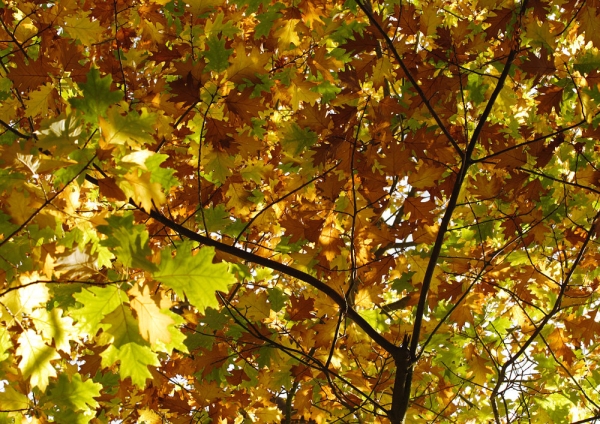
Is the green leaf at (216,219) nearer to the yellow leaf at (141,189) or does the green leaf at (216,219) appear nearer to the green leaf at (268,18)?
the green leaf at (268,18)

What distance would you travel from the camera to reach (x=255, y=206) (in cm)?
388

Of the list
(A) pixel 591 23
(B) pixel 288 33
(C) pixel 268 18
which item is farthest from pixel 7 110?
(A) pixel 591 23

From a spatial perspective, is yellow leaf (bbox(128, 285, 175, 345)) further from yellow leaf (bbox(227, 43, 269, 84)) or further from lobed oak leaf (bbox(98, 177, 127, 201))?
yellow leaf (bbox(227, 43, 269, 84))

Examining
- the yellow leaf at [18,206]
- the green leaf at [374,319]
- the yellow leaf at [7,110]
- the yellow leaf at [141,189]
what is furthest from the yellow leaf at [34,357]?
the yellow leaf at [7,110]

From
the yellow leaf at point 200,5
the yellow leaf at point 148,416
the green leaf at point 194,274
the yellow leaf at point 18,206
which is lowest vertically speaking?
the green leaf at point 194,274

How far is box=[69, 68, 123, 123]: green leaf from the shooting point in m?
1.42

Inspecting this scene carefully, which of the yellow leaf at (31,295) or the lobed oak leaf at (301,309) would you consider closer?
the yellow leaf at (31,295)

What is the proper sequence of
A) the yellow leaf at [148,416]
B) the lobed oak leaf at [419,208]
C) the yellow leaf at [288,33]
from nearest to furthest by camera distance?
the lobed oak leaf at [419,208] → the yellow leaf at [288,33] → the yellow leaf at [148,416]

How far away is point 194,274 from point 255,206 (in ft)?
8.36

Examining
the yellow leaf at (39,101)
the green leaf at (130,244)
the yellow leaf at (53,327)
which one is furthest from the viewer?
the yellow leaf at (39,101)

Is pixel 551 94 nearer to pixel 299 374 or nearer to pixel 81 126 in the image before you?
pixel 299 374

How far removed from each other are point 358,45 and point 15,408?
6.84ft

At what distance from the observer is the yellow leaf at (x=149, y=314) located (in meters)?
1.36

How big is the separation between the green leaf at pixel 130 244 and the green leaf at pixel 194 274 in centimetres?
5
